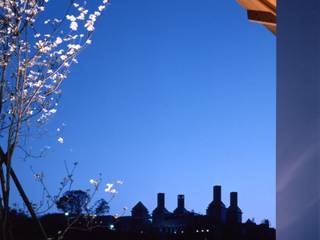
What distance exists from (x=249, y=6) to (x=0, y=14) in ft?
5.76

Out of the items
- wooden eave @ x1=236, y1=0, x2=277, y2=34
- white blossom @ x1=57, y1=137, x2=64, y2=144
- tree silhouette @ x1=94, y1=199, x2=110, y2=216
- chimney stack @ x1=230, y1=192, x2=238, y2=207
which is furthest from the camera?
chimney stack @ x1=230, y1=192, x2=238, y2=207

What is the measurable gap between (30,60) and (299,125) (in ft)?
9.09

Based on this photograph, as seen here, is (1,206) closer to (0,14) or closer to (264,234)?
(0,14)

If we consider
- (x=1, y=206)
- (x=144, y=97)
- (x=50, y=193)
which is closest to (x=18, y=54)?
(x=1, y=206)

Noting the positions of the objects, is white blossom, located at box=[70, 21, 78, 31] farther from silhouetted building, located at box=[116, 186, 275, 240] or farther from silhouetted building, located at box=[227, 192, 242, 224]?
silhouetted building, located at box=[227, 192, 242, 224]

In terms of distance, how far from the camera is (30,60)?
3699 millimetres

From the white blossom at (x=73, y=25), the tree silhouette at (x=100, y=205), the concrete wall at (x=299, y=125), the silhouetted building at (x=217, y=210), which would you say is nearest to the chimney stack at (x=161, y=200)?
the silhouetted building at (x=217, y=210)

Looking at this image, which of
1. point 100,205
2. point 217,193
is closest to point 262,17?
point 100,205

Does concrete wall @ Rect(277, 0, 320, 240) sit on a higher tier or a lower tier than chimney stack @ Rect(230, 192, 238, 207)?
lower

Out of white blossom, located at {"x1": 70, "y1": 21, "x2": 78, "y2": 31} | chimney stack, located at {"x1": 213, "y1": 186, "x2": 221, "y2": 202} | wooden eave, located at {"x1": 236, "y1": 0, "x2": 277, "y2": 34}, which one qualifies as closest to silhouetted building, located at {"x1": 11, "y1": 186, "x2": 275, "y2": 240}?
chimney stack, located at {"x1": 213, "y1": 186, "x2": 221, "y2": 202}

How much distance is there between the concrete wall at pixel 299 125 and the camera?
1234mm

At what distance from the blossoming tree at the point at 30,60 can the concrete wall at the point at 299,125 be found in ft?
8.66

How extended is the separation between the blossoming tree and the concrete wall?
264cm

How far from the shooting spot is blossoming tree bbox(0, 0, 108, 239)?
3.62m
